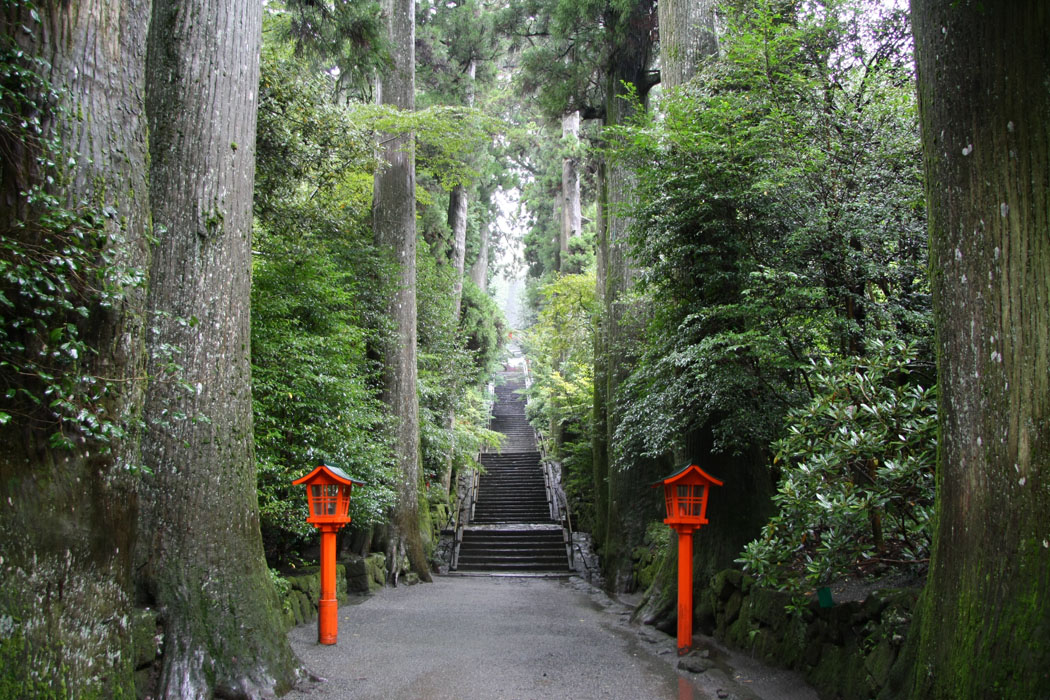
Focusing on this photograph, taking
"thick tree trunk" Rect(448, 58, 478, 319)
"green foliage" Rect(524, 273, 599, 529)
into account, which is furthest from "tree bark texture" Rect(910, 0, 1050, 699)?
"thick tree trunk" Rect(448, 58, 478, 319)

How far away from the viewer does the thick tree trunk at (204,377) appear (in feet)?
15.2

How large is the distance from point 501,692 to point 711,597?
2.66 metres

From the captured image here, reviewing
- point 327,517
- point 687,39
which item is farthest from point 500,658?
point 687,39

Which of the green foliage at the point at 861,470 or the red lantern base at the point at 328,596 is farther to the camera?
the red lantern base at the point at 328,596

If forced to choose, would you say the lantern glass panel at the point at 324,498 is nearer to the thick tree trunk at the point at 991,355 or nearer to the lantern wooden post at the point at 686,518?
the lantern wooden post at the point at 686,518

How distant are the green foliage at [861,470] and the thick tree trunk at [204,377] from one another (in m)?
3.47

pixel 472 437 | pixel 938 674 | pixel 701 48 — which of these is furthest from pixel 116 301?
pixel 472 437

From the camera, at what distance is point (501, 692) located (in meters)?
5.39

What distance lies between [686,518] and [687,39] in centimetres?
620

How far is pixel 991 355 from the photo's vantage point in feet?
10.8

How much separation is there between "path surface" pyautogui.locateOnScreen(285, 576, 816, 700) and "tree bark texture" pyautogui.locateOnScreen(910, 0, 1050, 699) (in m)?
2.04

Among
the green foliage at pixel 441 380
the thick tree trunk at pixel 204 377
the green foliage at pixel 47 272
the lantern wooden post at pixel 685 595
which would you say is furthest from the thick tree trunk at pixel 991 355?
the green foliage at pixel 441 380

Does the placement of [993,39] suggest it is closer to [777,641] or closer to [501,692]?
[777,641]

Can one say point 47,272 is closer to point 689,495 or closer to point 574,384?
point 689,495
